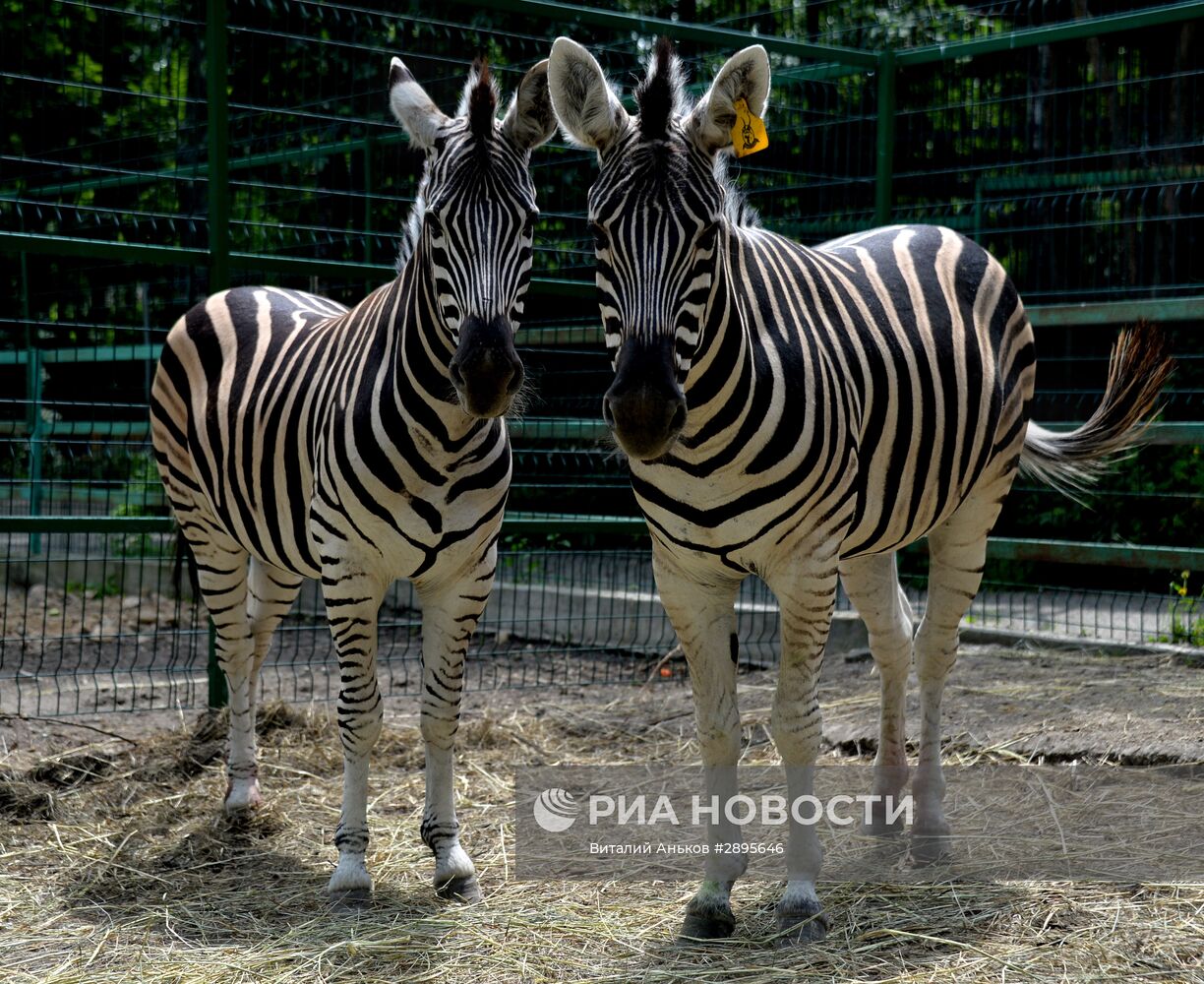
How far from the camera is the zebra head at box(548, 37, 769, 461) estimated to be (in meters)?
2.78

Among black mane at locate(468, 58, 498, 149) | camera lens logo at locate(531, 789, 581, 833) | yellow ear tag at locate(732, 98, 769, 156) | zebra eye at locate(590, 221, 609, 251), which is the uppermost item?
black mane at locate(468, 58, 498, 149)

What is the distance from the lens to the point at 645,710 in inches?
243

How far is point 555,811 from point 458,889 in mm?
797

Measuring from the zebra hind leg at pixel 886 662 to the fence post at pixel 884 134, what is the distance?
11.7 feet

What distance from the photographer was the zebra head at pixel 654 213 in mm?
2783

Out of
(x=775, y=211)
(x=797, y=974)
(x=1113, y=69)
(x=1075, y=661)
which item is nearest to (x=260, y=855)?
(x=797, y=974)

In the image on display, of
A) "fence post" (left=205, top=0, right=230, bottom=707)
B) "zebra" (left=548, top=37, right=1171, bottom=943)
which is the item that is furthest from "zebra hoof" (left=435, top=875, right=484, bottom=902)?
"fence post" (left=205, top=0, right=230, bottom=707)

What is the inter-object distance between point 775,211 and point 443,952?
5.42m

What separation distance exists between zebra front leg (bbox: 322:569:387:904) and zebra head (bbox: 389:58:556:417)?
2.49 feet

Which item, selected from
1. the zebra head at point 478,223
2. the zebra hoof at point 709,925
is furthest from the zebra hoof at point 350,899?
the zebra head at point 478,223

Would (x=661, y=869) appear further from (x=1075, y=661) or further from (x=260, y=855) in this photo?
(x=1075, y=661)

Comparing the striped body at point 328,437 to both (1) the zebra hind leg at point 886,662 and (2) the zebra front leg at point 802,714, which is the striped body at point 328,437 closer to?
(2) the zebra front leg at point 802,714

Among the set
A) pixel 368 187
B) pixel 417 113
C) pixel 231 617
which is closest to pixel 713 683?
pixel 417 113

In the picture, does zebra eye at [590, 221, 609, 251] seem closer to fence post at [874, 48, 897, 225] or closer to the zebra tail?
the zebra tail
